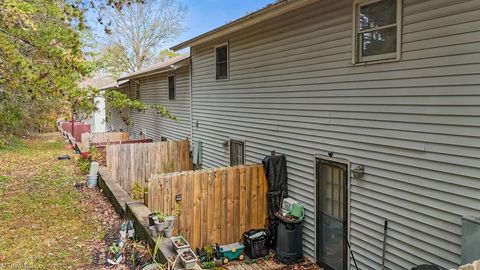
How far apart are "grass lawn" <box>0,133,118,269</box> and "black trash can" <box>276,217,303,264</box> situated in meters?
3.37

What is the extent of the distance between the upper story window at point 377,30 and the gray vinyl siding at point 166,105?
25.7 ft

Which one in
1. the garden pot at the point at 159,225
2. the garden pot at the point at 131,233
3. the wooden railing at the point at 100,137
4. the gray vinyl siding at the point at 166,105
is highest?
the gray vinyl siding at the point at 166,105

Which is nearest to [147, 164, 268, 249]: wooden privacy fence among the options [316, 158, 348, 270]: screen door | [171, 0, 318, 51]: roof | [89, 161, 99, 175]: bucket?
[316, 158, 348, 270]: screen door

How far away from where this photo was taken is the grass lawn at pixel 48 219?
5.81 m

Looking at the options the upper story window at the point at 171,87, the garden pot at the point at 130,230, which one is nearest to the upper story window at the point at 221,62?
the upper story window at the point at 171,87

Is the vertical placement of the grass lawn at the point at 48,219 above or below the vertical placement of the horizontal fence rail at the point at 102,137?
below

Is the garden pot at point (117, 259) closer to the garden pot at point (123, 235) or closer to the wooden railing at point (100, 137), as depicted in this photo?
the garden pot at point (123, 235)

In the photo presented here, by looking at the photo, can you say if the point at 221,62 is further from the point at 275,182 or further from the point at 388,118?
the point at 388,118

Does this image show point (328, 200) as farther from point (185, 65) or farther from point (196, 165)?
point (185, 65)

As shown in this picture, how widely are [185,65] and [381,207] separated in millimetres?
9038

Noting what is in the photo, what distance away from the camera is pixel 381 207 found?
18.4 ft

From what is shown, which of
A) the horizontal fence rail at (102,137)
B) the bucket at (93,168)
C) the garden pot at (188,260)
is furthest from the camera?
the horizontal fence rail at (102,137)

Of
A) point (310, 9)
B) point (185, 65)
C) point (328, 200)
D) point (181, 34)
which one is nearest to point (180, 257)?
point (328, 200)

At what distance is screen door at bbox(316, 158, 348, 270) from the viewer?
6.41 m
